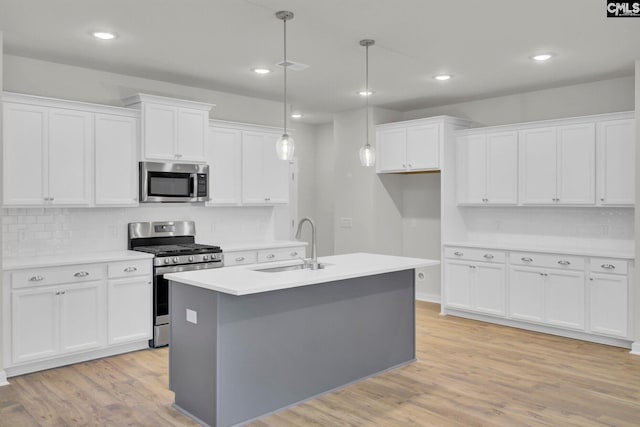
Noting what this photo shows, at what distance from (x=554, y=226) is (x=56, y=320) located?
518cm

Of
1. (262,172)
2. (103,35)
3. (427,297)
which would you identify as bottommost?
(427,297)

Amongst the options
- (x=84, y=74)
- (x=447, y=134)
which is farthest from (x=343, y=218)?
(x=84, y=74)

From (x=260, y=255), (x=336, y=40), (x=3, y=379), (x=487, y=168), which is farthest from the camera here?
(x=487, y=168)

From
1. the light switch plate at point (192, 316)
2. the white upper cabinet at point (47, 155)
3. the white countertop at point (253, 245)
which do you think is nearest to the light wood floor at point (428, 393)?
the light switch plate at point (192, 316)

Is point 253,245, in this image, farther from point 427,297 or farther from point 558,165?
point 558,165

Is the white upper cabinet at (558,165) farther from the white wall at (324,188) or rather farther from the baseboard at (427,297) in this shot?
the white wall at (324,188)

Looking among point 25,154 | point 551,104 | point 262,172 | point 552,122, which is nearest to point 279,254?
point 262,172

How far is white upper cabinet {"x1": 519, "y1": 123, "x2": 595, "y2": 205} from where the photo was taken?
5.27 meters

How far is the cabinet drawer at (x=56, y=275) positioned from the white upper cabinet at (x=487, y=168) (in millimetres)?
4242

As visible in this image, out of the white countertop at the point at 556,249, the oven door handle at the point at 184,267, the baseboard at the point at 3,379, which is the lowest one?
the baseboard at the point at 3,379

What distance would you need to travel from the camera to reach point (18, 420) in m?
3.31

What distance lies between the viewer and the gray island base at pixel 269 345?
125 inches

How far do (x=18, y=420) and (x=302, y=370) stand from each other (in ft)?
6.12

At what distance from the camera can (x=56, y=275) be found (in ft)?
13.8
